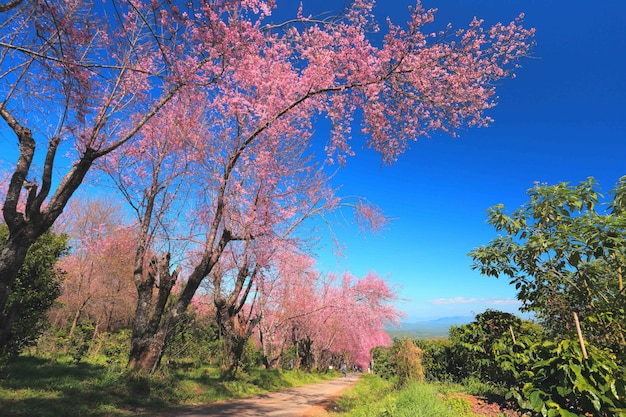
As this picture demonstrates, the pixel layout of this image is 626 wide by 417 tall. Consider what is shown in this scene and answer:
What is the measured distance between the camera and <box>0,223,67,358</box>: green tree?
325 inches

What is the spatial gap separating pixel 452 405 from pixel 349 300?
16.8 meters

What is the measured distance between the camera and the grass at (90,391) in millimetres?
5930

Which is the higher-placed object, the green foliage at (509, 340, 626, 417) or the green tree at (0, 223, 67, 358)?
the green tree at (0, 223, 67, 358)

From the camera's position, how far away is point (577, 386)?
294cm

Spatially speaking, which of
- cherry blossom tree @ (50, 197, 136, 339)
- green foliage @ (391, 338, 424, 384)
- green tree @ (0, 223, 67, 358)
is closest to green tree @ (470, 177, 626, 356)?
green foliage @ (391, 338, 424, 384)

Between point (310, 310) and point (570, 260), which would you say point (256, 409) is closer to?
point (570, 260)

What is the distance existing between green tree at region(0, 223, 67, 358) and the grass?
0.65 meters

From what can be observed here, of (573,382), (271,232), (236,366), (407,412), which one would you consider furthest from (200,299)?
(573,382)

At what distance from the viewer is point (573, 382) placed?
2.98 metres

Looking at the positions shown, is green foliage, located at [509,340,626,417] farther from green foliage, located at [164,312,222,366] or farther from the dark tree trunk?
green foliage, located at [164,312,222,366]

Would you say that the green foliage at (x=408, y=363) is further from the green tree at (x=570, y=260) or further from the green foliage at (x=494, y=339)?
the green tree at (x=570, y=260)

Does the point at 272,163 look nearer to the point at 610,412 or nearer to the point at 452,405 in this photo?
the point at 452,405

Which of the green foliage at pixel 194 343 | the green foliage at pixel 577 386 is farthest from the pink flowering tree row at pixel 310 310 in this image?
the green foliage at pixel 577 386

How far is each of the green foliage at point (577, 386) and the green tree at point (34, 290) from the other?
34.6 ft
